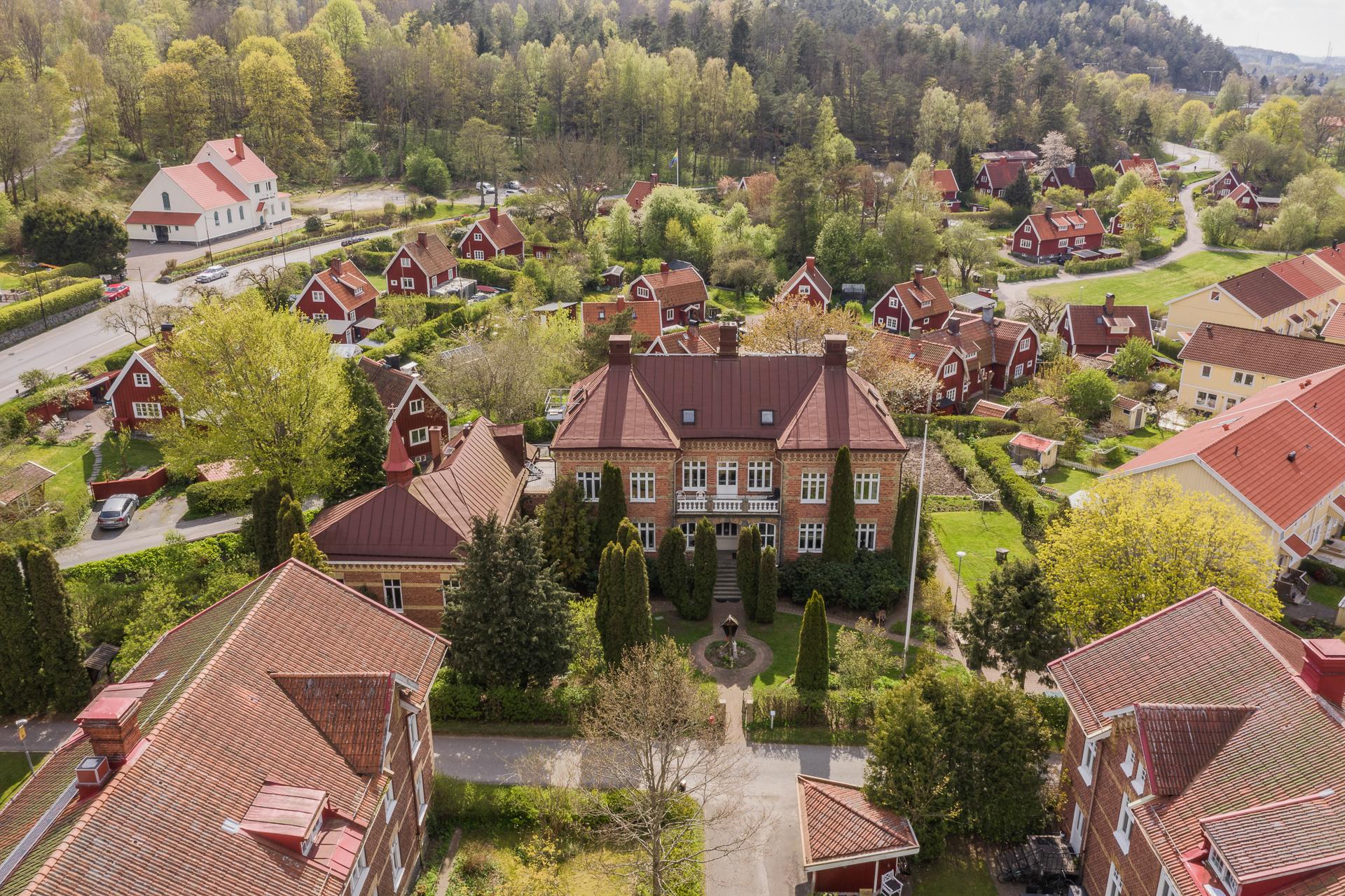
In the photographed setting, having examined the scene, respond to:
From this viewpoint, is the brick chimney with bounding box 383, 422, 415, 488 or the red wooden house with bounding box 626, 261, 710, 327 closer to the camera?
the brick chimney with bounding box 383, 422, 415, 488

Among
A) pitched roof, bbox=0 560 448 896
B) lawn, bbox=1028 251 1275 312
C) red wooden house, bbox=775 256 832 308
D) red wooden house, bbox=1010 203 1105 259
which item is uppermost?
pitched roof, bbox=0 560 448 896

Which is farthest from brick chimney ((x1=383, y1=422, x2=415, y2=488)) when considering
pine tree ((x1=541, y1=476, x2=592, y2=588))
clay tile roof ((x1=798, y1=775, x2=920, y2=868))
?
clay tile roof ((x1=798, y1=775, x2=920, y2=868))

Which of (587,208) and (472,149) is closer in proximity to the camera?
(587,208)

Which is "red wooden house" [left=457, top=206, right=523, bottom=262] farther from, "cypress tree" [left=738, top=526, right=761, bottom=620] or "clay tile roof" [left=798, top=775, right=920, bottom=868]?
"clay tile roof" [left=798, top=775, right=920, bottom=868]

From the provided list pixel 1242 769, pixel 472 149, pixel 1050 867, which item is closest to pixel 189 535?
pixel 1050 867

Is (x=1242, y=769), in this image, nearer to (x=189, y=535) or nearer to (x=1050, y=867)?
(x=1050, y=867)
